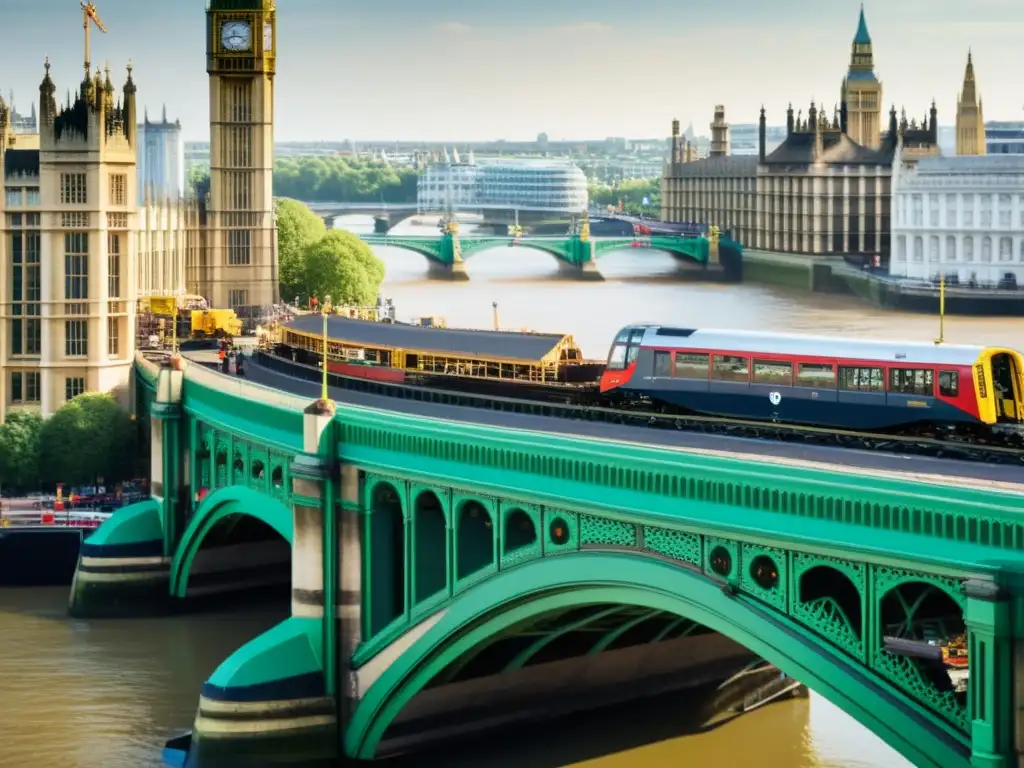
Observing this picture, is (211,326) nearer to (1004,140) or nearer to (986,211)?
(986,211)

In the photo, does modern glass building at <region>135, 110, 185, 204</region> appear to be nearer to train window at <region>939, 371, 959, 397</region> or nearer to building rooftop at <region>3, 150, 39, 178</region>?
building rooftop at <region>3, 150, 39, 178</region>

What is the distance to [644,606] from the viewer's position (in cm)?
2895

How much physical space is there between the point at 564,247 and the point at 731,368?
9439 centimetres

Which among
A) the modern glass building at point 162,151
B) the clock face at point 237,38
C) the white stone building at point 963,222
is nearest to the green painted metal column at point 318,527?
the clock face at point 237,38

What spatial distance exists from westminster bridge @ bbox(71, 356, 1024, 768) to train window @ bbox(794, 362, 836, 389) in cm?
399

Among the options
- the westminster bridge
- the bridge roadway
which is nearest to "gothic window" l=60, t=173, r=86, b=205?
the westminster bridge

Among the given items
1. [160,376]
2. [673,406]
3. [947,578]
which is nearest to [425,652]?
[673,406]

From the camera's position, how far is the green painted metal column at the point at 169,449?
4509cm

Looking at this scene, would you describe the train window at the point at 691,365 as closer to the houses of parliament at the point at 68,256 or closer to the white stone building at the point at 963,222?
the houses of parliament at the point at 68,256

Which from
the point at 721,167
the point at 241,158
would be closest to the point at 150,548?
the point at 241,158

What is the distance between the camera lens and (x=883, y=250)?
125812 millimetres

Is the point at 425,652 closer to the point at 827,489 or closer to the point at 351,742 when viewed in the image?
the point at 351,742

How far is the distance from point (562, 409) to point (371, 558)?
6.28 m

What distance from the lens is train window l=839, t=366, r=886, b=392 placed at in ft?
108
